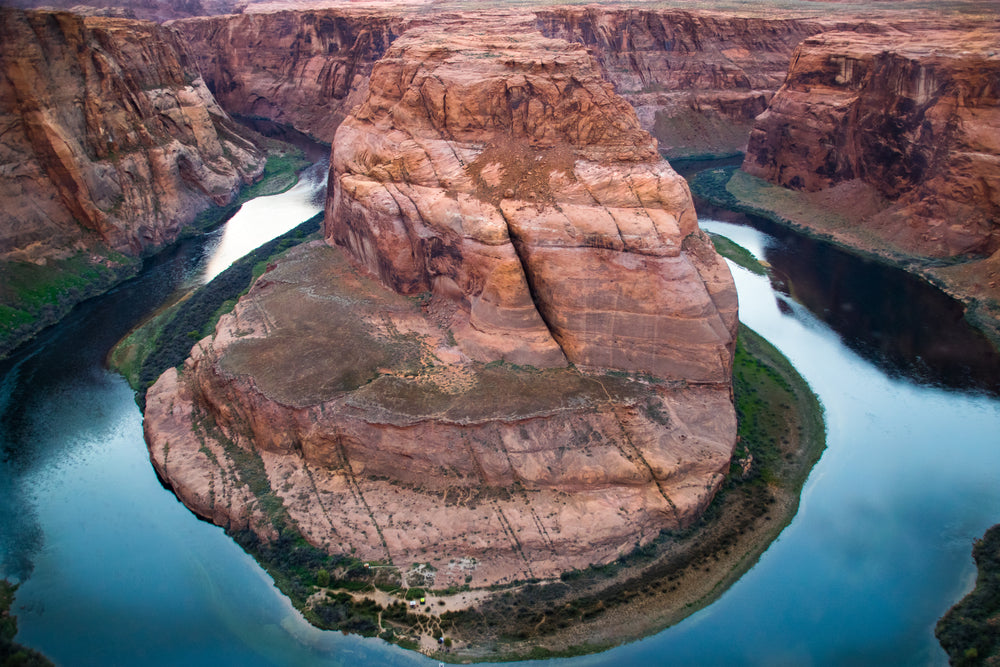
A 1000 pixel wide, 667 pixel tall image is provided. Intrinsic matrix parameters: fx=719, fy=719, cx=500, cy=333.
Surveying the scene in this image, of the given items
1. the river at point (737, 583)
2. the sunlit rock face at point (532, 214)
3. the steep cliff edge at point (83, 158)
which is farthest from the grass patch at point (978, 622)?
the steep cliff edge at point (83, 158)

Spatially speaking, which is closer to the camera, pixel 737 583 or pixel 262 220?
pixel 737 583

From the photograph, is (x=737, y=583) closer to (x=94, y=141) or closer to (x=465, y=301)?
(x=465, y=301)

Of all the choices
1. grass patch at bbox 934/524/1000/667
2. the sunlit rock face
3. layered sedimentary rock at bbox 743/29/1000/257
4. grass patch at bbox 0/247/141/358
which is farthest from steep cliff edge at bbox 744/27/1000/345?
grass patch at bbox 0/247/141/358

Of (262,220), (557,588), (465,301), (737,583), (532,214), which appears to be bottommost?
(262,220)

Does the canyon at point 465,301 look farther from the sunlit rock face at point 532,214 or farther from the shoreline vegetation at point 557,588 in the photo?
the shoreline vegetation at point 557,588

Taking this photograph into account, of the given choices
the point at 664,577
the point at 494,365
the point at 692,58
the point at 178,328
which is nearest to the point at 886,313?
the point at 664,577

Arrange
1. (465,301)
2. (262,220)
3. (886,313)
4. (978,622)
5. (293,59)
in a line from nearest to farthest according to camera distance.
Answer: (978,622), (465,301), (886,313), (262,220), (293,59)

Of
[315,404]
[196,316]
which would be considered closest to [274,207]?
[196,316]
